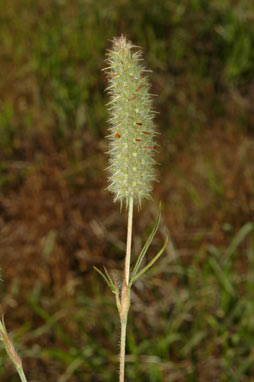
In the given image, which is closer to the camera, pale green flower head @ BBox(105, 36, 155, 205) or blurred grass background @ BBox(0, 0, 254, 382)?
pale green flower head @ BBox(105, 36, 155, 205)

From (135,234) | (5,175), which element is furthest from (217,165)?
(5,175)

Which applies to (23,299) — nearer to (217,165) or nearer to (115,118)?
(217,165)

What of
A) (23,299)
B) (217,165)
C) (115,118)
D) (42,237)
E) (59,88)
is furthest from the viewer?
(59,88)

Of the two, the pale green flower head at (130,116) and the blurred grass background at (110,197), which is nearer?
the pale green flower head at (130,116)

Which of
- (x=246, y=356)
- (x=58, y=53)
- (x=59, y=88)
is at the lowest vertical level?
(x=246, y=356)
